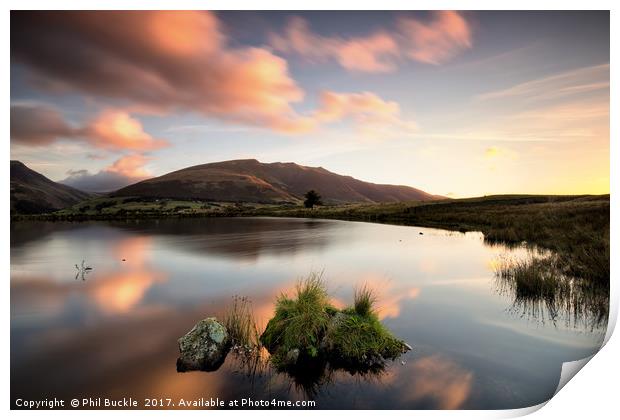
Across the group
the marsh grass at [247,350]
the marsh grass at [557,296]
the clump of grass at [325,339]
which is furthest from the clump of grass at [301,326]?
the marsh grass at [557,296]

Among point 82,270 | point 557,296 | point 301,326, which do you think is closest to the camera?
point 301,326

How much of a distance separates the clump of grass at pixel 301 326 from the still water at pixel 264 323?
66 cm

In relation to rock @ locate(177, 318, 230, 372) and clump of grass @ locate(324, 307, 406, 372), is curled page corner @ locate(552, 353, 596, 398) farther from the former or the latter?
rock @ locate(177, 318, 230, 372)

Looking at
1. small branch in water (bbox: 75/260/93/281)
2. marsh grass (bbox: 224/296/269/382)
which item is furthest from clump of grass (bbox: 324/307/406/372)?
small branch in water (bbox: 75/260/93/281)

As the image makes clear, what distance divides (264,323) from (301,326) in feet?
6.94

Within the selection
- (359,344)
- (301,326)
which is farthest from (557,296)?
(301,326)

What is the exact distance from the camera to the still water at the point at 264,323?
558 centimetres

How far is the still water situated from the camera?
5582 mm

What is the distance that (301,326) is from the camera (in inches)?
251

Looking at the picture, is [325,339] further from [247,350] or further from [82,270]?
[82,270]

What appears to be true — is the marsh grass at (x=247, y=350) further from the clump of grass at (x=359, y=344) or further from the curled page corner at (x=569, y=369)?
the curled page corner at (x=569, y=369)

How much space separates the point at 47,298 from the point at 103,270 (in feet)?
16.7

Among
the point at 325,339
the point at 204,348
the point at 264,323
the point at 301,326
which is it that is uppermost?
the point at 301,326

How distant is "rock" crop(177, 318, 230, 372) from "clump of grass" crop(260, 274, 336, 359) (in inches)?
36.6
